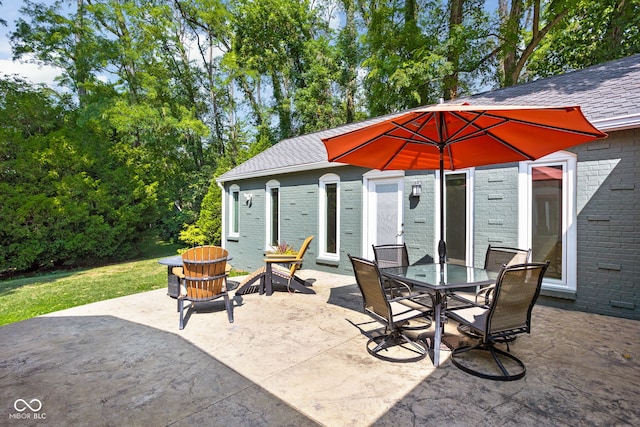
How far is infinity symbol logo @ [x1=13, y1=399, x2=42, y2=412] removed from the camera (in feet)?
8.00

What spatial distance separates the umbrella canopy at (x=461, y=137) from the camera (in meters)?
2.84

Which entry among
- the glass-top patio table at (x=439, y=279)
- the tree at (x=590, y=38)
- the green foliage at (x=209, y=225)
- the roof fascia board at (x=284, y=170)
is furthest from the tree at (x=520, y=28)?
the green foliage at (x=209, y=225)

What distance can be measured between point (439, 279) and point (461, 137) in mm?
1692

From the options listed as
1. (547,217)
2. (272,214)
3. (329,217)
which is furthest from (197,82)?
(547,217)

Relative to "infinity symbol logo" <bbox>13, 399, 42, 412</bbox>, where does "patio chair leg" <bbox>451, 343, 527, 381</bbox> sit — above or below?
above

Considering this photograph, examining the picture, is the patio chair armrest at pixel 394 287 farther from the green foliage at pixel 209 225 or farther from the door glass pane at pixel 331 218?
the green foliage at pixel 209 225

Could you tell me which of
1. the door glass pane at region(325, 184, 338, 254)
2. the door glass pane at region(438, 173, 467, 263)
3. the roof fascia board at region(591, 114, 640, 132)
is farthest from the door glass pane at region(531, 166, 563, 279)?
the door glass pane at region(325, 184, 338, 254)

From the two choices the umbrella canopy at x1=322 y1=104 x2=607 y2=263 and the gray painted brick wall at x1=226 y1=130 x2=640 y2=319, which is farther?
the gray painted brick wall at x1=226 y1=130 x2=640 y2=319

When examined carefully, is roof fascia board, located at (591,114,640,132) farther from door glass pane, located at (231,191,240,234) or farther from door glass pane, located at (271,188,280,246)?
door glass pane, located at (231,191,240,234)

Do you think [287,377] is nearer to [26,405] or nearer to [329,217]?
[26,405]

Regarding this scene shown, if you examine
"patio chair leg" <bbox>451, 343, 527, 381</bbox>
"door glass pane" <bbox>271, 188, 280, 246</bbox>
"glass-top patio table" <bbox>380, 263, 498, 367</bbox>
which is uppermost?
"door glass pane" <bbox>271, 188, 280, 246</bbox>

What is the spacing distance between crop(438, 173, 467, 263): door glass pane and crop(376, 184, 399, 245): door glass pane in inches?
42.9

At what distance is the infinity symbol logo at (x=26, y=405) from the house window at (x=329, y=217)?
19.6ft

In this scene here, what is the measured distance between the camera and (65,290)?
7180mm
